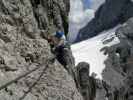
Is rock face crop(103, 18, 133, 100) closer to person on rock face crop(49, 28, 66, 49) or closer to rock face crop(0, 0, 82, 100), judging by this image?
person on rock face crop(49, 28, 66, 49)

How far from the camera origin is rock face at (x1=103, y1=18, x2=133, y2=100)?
6944 centimetres

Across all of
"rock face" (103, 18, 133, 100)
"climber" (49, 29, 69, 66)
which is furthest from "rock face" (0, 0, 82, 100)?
"rock face" (103, 18, 133, 100)

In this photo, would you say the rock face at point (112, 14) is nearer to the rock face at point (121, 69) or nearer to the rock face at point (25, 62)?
the rock face at point (121, 69)

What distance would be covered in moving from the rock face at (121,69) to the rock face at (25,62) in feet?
147

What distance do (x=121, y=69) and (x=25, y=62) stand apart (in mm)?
75451

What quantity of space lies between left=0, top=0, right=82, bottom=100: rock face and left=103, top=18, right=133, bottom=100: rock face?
44.9 metres

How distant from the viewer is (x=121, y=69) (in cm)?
8569

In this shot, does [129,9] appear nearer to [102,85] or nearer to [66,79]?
[102,85]

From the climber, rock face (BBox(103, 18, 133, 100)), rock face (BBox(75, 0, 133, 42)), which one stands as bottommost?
rock face (BBox(75, 0, 133, 42))

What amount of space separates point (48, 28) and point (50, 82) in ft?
21.9

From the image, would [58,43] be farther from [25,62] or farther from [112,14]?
[112,14]

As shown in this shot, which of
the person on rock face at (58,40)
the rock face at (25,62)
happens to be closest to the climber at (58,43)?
the person on rock face at (58,40)

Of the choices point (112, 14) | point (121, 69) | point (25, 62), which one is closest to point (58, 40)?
point (25, 62)

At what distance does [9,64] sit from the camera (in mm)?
11023
